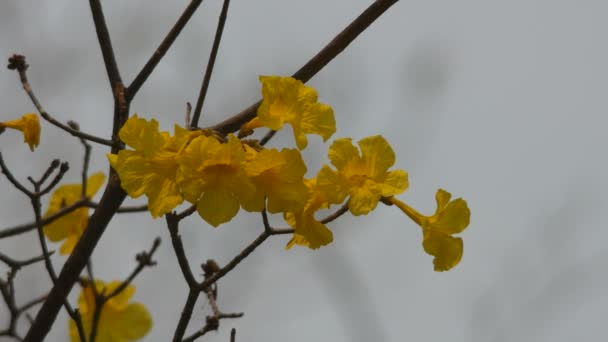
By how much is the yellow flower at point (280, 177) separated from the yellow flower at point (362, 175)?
8 centimetres

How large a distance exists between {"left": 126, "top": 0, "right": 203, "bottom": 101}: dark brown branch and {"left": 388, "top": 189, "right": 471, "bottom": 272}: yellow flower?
858mm

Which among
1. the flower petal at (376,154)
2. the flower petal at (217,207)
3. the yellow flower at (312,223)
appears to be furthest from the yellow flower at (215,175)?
the flower petal at (376,154)

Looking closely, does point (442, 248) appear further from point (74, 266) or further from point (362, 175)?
point (74, 266)

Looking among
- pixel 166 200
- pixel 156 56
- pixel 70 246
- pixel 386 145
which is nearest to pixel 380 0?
pixel 386 145

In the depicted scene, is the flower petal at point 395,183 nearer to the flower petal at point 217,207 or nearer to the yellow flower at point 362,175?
the yellow flower at point 362,175

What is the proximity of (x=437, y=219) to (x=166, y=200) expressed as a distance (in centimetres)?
72

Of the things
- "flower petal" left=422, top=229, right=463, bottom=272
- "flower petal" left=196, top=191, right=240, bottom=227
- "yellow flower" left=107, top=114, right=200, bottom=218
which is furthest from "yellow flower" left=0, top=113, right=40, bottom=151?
"flower petal" left=422, top=229, right=463, bottom=272

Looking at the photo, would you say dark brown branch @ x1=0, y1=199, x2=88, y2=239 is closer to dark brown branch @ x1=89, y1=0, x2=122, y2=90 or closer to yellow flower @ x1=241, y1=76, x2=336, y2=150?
dark brown branch @ x1=89, y1=0, x2=122, y2=90

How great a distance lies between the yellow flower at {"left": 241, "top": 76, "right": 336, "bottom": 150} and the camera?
2.34 metres

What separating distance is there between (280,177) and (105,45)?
0.97m

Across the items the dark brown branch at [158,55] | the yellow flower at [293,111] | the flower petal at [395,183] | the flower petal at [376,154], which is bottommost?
the flower petal at [395,183]

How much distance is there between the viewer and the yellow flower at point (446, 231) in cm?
247

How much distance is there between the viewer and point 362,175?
7.71ft

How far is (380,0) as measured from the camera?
8.90 ft
